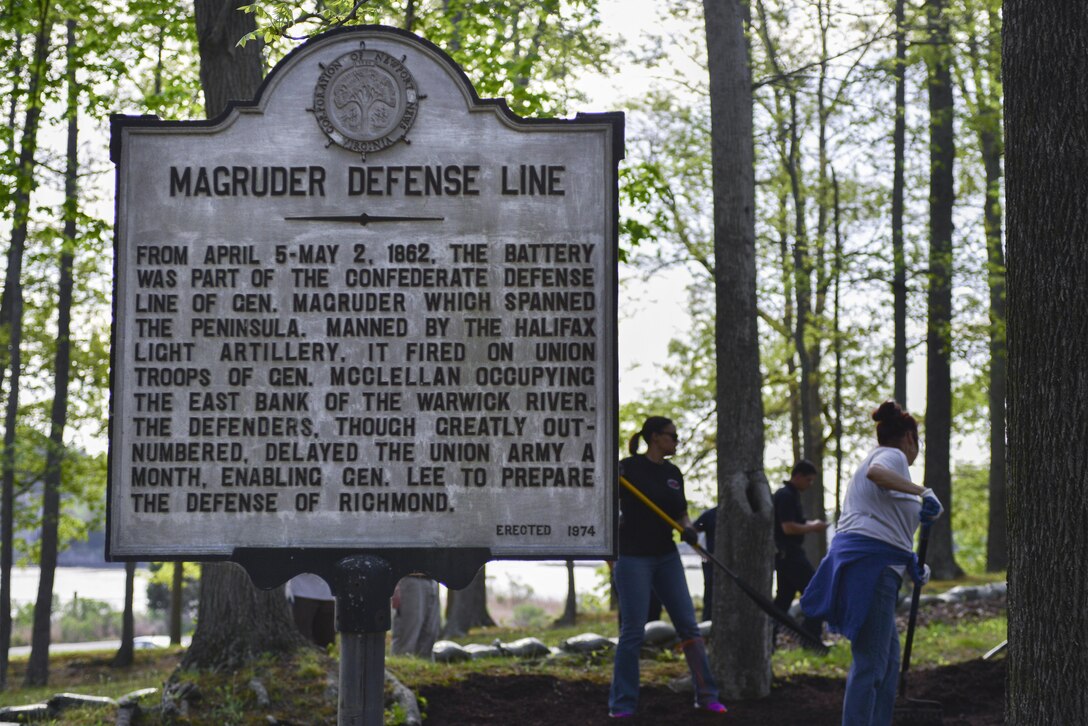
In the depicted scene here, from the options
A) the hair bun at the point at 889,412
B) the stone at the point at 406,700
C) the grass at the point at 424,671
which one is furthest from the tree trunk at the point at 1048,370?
the grass at the point at 424,671

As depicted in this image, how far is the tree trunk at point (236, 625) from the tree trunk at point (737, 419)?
3189mm

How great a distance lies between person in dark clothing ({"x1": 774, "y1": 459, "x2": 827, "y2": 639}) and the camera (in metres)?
12.4

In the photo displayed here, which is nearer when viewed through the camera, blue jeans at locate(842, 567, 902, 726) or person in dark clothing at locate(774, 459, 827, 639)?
blue jeans at locate(842, 567, 902, 726)

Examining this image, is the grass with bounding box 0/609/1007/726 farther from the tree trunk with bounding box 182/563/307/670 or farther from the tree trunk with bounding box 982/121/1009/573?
the tree trunk with bounding box 982/121/1009/573

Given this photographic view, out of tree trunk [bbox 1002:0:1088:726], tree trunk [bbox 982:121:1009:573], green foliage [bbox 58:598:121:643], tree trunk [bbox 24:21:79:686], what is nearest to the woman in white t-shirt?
tree trunk [bbox 1002:0:1088:726]

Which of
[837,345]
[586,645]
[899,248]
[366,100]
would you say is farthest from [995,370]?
[366,100]

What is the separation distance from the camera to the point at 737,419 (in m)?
9.26

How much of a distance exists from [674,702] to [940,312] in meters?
14.9

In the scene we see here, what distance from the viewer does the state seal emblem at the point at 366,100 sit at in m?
5.47

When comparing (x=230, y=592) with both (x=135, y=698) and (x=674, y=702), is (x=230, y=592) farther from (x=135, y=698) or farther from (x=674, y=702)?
(x=674, y=702)

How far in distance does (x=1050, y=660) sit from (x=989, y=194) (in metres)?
19.9

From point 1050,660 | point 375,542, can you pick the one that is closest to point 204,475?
point 375,542

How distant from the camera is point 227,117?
18.1ft

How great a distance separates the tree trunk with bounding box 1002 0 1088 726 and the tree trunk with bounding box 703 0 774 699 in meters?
4.07
